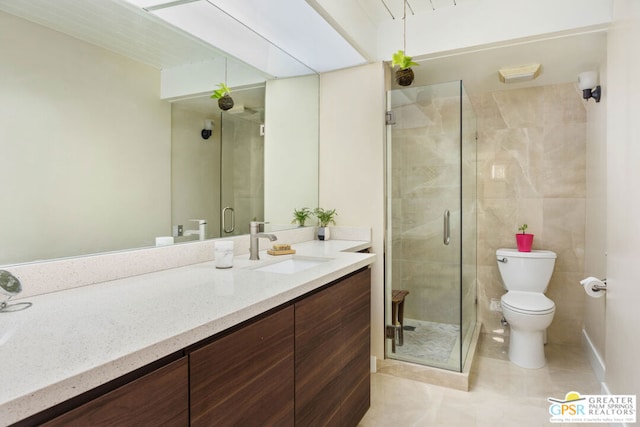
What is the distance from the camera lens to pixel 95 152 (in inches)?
52.6

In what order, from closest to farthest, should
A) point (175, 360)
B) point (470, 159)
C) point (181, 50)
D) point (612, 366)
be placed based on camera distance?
point (175, 360) < point (181, 50) < point (612, 366) < point (470, 159)

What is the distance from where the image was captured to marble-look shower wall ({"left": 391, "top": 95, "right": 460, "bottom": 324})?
8.25ft

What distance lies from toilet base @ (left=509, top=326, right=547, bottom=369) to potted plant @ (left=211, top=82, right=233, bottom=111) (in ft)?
8.44

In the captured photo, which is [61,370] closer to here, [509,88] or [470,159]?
[470,159]

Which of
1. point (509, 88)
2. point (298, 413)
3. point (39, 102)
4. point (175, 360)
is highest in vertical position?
point (509, 88)

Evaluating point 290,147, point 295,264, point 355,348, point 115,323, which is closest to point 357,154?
point 290,147

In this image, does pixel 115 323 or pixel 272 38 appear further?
pixel 272 38

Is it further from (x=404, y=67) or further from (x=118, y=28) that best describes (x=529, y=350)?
(x=118, y=28)

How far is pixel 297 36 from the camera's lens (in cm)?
225

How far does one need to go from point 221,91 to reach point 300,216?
1063mm

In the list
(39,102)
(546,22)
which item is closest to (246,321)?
(39,102)

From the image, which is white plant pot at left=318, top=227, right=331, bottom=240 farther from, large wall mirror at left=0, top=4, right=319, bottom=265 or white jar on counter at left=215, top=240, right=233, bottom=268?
white jar on counter at left=215, top=240, right=233, bottom=268

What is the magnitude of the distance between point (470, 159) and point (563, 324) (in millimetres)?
1640

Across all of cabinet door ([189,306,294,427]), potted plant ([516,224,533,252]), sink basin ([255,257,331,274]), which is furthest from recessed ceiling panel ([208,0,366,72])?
potted plant ([516,224,533,252])
